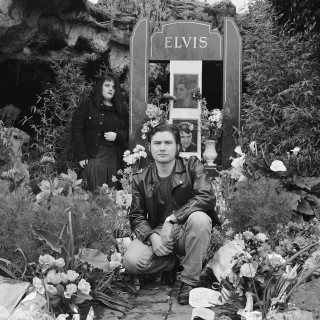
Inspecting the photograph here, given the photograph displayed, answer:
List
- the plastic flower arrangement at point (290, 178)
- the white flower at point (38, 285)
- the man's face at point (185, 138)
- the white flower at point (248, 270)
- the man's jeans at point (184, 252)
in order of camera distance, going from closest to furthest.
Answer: the white flower at point (248, 270), the white flower at point (38, 285), the man's jeans at point (184, 252), the plastic flower arrangement at point (290, 178), the man's face at point (185, 138)

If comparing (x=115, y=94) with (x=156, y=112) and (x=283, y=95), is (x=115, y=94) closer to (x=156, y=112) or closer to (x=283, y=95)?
(x=156, y=112)

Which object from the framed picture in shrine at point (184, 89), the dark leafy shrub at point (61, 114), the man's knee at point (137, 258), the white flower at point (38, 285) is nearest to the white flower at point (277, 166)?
the man's knee at point (137, 258)

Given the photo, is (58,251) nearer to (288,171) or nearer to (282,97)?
(288,171)

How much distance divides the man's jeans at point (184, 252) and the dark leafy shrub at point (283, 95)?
330 centimetres

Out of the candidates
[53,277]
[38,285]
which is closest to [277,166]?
[53,277]

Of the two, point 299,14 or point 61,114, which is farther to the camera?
point 61,114

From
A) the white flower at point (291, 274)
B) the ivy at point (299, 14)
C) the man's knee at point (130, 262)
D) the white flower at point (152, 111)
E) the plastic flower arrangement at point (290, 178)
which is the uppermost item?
the ivy at point (299, 14)

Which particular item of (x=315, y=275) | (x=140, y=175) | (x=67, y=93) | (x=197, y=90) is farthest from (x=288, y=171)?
(x=67, y=93)

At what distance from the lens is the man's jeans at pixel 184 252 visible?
3770 millimetres

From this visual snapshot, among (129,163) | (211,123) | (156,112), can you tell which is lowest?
(129,163)

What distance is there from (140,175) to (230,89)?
4.09 metres

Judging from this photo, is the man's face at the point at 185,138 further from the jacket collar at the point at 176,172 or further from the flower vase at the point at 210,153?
the jacket collar at the point at 176,172

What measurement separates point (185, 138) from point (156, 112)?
20.5 inches

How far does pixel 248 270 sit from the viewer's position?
114 inches
